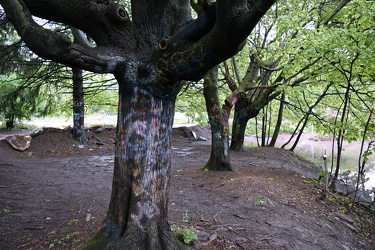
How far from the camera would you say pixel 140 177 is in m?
3.44

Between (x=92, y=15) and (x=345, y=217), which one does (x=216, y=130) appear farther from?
(x=92, y=15)

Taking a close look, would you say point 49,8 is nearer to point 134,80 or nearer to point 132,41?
point 132,41

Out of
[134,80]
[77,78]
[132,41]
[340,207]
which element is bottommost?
[340,207]

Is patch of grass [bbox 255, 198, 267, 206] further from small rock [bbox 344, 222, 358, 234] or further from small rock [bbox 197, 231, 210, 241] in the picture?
small rock [bbox 197, 231, 210, 241]

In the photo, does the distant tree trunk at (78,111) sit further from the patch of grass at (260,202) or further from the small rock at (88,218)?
the patch of grass at (260,202)

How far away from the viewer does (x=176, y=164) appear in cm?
1062

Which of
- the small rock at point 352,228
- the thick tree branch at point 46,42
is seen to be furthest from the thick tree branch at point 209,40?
the small rock at point 352,228

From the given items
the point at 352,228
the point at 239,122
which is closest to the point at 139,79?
the point at 352,228

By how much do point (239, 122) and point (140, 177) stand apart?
33.7ft

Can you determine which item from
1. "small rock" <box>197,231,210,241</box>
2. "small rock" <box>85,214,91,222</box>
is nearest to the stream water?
"small rock" <box>197,231,210,241</box>

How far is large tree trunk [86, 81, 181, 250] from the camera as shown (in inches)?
135

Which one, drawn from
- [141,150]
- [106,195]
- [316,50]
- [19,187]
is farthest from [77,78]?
[141,150]

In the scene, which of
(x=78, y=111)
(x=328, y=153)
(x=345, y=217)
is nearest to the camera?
(x=345, y=217)

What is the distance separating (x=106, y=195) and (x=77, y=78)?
890cm
